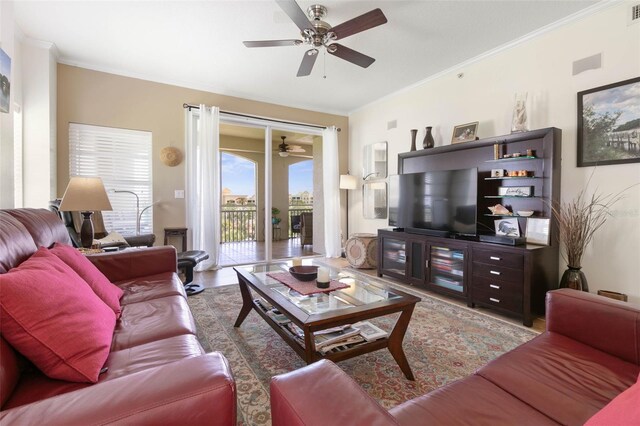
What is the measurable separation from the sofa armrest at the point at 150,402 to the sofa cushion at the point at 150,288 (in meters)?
1.31

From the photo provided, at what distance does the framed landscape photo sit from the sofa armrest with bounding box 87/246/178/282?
3.83 metres

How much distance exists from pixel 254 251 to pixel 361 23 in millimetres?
4900

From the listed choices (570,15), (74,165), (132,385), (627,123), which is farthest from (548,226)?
(74,165)

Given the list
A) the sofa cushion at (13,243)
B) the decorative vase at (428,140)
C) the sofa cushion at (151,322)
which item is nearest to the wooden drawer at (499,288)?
the decorative vase at (428,140)

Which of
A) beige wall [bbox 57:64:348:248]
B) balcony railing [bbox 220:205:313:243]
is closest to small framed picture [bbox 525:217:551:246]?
beige wall [bbox 57:64:348:248]

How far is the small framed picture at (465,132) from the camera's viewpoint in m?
3.58

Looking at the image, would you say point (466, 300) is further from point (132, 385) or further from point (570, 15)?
point (132, 385)

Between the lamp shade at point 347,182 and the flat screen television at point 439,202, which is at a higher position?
the lamp shade at point 347,182

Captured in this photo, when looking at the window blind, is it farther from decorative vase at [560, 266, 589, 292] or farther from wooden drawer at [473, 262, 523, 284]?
decorative vase at [560, 266, 589, 292]

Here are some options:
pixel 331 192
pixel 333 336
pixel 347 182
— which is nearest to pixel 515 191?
pixel 333 336

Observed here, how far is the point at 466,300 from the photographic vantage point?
3084 millimetres

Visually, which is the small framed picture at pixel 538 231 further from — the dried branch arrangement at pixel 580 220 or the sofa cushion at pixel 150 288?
the sofa cushion at pixel 150 288

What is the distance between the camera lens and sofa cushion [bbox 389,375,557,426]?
0.90 meters

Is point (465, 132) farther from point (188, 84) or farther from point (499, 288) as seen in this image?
point (188, 84)
